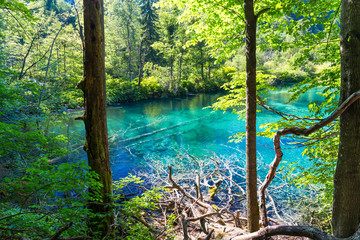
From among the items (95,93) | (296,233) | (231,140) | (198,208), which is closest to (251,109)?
(296,233)

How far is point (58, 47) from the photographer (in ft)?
46.9

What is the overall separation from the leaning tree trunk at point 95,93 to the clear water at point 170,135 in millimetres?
4559

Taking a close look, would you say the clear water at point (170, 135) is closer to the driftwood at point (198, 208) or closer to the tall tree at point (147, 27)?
the driftwood at point (198, 208)

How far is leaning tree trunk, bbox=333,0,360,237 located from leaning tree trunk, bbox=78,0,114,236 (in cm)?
250

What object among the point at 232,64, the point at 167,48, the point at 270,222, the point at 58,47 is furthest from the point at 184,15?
the point at 232,64

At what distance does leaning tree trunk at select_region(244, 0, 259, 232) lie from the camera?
2.77 metres

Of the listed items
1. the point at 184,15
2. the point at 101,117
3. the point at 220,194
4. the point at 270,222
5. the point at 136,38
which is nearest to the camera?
the point at 101,117

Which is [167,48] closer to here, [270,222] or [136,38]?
[136,38]

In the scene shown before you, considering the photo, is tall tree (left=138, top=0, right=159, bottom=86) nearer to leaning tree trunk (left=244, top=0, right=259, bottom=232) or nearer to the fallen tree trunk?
leaning tree trunk (left=244, top=0, right=259, bottom=232)

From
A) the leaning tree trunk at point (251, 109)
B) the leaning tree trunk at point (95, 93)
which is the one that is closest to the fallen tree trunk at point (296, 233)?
the leaning tree trunk at point (251, 109)

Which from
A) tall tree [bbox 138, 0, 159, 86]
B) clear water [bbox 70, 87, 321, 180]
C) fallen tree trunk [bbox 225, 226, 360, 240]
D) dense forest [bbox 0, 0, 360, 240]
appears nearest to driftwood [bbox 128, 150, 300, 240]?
dense forest [bbox 0, 0, 360, 240]

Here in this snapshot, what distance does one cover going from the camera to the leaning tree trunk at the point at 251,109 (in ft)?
9.10

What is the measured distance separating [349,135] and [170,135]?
10885 mm

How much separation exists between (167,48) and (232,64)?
1820 centimetres
